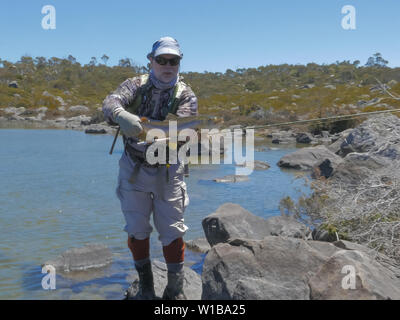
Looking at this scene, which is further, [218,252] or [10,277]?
[10,277]

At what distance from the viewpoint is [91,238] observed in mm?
7324

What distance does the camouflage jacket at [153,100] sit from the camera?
12.7 ft

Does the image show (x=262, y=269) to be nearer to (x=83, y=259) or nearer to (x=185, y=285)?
(x=185, y=285)

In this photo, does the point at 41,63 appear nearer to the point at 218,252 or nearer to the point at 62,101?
the point at 62,101


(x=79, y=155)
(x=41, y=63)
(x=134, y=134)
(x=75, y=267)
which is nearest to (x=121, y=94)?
(x=134, y=134)

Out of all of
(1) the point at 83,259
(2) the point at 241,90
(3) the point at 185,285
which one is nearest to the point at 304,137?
(1) the point at 83,259

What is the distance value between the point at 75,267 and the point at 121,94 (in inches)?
118

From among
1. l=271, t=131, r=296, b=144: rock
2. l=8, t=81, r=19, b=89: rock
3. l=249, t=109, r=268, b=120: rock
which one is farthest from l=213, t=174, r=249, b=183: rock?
l=8, t=81, r=19, b=89: rock

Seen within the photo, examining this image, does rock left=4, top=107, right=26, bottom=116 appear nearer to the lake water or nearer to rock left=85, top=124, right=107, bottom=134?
rock left=85, top=124, right=107, bottom=134

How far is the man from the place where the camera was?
3.84m

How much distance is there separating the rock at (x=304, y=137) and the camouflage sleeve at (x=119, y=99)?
2251 cm

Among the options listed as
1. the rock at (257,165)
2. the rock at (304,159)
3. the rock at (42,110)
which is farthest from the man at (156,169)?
the rock at (42,110)

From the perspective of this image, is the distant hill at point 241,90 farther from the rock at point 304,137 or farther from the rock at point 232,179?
the rock at point 232,179

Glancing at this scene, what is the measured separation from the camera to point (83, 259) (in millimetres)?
6031
